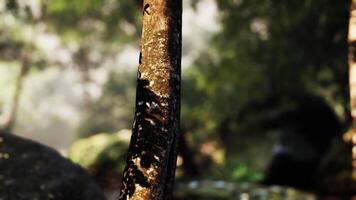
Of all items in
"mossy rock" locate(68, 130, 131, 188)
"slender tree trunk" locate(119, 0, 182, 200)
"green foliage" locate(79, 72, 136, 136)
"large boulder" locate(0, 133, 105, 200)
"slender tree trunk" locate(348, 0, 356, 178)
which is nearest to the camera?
"slender tree trunk" locate(119, 0, 182, 200)

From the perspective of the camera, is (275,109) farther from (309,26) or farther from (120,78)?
(120,78)

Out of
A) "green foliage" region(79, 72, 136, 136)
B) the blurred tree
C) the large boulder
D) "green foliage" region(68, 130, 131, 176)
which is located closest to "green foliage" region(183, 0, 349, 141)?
the blurred tree

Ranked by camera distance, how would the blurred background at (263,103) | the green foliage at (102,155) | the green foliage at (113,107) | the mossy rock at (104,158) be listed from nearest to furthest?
the blurred background at (263,103)
the mossy rock at (104,158)
the green foliage at (102,155)
the green foliage at (113,107)

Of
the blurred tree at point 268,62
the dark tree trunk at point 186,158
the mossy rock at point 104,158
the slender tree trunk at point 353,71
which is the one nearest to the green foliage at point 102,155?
the mossy rock at point 104,158

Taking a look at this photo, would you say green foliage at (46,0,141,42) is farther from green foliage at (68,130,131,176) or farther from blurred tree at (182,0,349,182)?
green foliage at (68,130,131,176)

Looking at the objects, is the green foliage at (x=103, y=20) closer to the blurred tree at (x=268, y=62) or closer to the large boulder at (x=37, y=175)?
the blurred tree at (x=268, y=62)

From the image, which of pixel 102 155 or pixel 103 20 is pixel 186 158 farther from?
pixel 103 20
